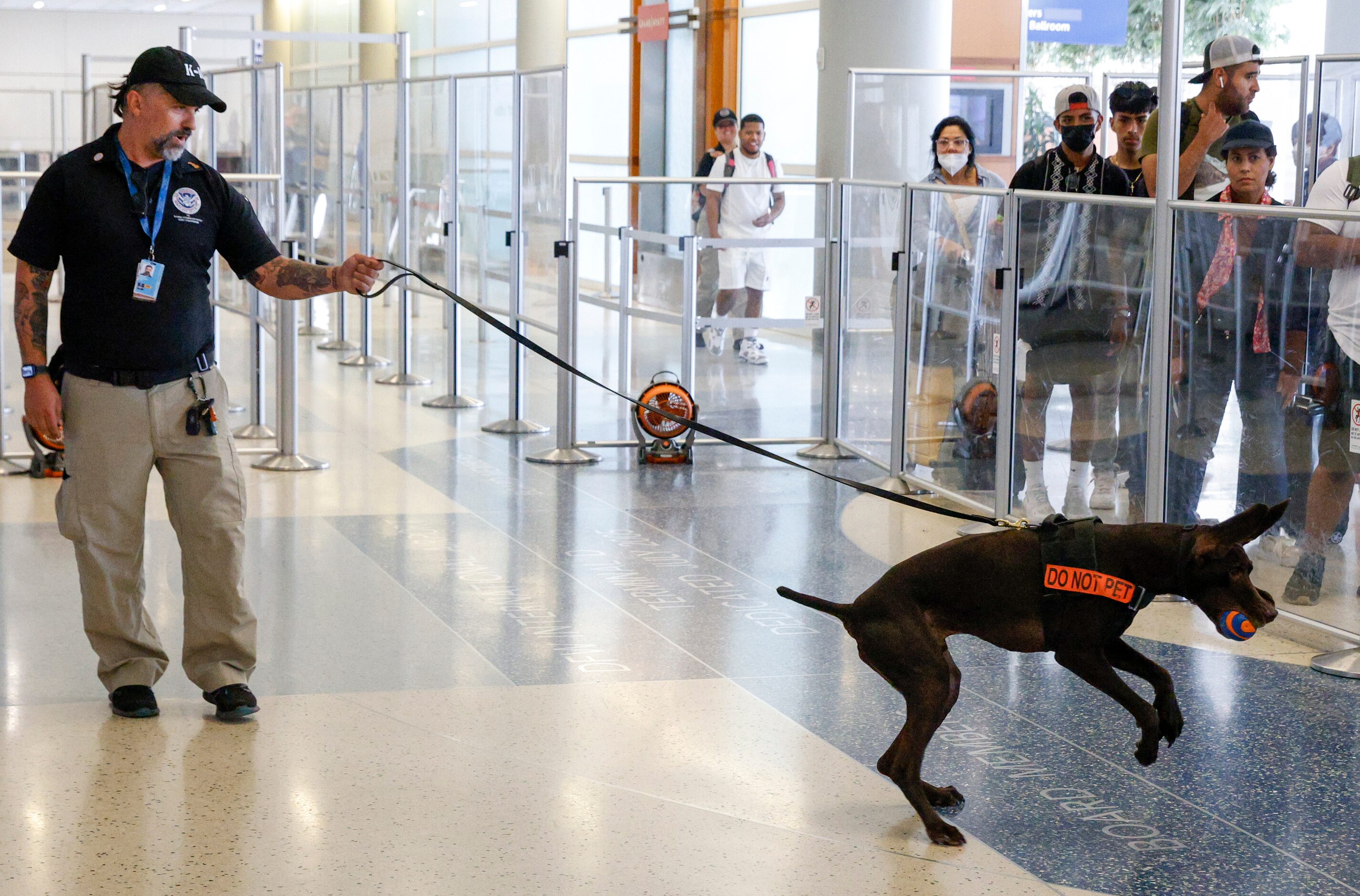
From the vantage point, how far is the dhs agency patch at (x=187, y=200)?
4172 millimetres

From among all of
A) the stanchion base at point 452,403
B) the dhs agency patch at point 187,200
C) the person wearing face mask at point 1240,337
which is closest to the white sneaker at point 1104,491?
the person wearing face mask at point 1240,337

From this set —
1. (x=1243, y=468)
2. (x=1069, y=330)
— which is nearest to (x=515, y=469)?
(x=1069, y=330)

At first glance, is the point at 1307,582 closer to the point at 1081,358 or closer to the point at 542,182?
the point at 1081,358

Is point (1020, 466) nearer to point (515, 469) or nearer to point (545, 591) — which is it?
point (545, 591)

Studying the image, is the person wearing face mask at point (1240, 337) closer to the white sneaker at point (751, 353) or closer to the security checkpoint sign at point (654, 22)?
the white sneaker at point (751, 353)

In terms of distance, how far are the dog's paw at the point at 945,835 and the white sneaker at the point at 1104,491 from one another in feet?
9.54

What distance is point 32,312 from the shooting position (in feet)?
13.7

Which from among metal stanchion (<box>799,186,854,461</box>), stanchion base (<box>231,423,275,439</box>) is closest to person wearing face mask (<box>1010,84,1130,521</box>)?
metal stanchion (<box>799,186,854,461</box>)

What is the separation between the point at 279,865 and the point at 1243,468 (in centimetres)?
351

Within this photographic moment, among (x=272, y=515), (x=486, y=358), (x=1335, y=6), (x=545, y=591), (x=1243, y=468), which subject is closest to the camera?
(x=1243, y=468)

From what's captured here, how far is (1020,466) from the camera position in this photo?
665cm

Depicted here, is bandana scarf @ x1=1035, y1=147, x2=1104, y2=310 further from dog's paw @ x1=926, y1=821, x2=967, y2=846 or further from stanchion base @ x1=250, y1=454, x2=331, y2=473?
stanchion base @ x1=250, y1=454, x2=331, y2=473

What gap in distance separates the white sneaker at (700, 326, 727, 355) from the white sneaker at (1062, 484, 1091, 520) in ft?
15.2

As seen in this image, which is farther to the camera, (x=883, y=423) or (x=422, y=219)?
(x=422, y=219)
